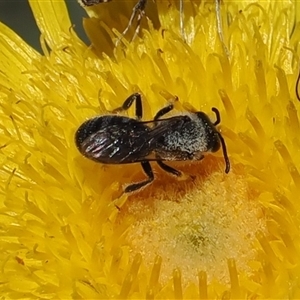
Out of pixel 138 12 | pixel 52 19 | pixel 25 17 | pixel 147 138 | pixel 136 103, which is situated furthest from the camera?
pixel 25 17

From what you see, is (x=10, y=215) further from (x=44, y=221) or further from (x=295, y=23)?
(x=295, y=23)

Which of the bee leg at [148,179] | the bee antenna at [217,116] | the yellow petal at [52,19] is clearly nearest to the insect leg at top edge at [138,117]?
the bee leg at [148,179]

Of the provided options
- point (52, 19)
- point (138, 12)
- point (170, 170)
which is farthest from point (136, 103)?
point (52, 19)

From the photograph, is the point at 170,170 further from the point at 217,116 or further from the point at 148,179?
the point at 217,116

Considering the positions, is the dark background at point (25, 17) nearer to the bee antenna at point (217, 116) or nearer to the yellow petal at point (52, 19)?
the yellow petal at point (52, 19)

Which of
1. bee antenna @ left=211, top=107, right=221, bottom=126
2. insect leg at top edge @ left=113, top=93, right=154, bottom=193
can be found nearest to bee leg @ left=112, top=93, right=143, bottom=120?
insect leg at top edge @ left=113, top=93, right=154, bottom=193

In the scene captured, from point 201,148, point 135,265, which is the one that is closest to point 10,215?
point 135,265
